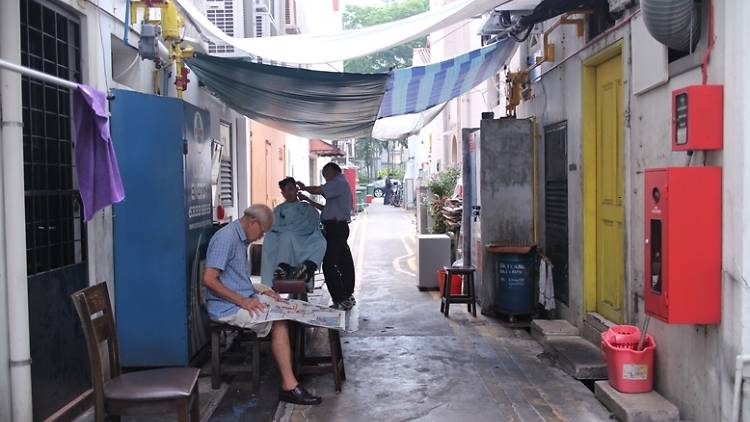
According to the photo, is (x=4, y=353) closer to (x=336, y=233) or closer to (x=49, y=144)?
(x=49, y=144)

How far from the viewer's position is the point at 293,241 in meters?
8.45

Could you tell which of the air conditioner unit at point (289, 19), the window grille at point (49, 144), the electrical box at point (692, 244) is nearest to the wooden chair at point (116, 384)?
the window grille at point (49, 144)

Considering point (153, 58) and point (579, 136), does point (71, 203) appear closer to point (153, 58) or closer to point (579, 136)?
point (153, 58)

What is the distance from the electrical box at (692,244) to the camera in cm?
399

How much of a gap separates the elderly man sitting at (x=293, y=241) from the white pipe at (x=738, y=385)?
5.25 metres

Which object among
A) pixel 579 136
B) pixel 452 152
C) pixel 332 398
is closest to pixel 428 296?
pixel 579 136

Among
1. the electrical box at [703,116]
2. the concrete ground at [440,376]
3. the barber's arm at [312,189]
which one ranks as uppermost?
the electrical box at [703,116]

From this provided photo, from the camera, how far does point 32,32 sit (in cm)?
434

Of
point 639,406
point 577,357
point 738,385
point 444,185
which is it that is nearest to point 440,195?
point 444,185

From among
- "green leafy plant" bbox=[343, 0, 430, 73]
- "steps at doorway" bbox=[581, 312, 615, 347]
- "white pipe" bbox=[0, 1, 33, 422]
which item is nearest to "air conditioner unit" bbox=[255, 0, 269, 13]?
"white pipe" bbox=[0, 1, 33, 422]

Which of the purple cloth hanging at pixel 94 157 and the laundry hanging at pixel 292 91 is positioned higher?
the laundry hanging at pixel 292 91

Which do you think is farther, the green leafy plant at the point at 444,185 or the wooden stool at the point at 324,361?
the green leafy plant at the point at 444,185

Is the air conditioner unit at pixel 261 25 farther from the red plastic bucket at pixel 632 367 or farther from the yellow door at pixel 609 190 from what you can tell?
the red plastic bucket at pixel 632 367

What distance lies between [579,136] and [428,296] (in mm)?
3926
